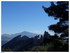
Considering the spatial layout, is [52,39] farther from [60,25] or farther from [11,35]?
[11,35]

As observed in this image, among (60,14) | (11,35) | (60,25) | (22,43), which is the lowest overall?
(22,43)

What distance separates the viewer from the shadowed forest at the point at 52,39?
661cm

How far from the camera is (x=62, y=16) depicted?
6.72 meters

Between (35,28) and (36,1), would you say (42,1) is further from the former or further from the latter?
(35,28)

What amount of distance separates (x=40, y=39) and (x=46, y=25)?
0.45m

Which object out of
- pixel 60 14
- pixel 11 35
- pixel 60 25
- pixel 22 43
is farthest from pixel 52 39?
pixel 11 35

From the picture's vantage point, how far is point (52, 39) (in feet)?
21.9

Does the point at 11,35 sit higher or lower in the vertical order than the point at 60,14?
lower

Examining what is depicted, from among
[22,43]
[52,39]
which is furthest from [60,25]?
[22,43]

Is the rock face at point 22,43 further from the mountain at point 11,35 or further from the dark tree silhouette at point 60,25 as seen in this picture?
the dark tree silhouette at point 60,25

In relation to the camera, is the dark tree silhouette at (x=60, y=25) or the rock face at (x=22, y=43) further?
the rock face at (x=22, y=43)

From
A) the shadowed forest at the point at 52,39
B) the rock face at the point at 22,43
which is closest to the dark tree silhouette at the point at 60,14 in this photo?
the shadowed forest at the point at 52,39

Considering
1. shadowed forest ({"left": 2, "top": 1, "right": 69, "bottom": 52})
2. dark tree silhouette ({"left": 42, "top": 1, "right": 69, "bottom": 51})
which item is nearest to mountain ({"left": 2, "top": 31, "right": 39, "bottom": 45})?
shadowed forest ({"left": 2, "top": 1, "right": 69, "bottom": 52})

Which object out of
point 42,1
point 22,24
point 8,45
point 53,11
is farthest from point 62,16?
point 8,45
